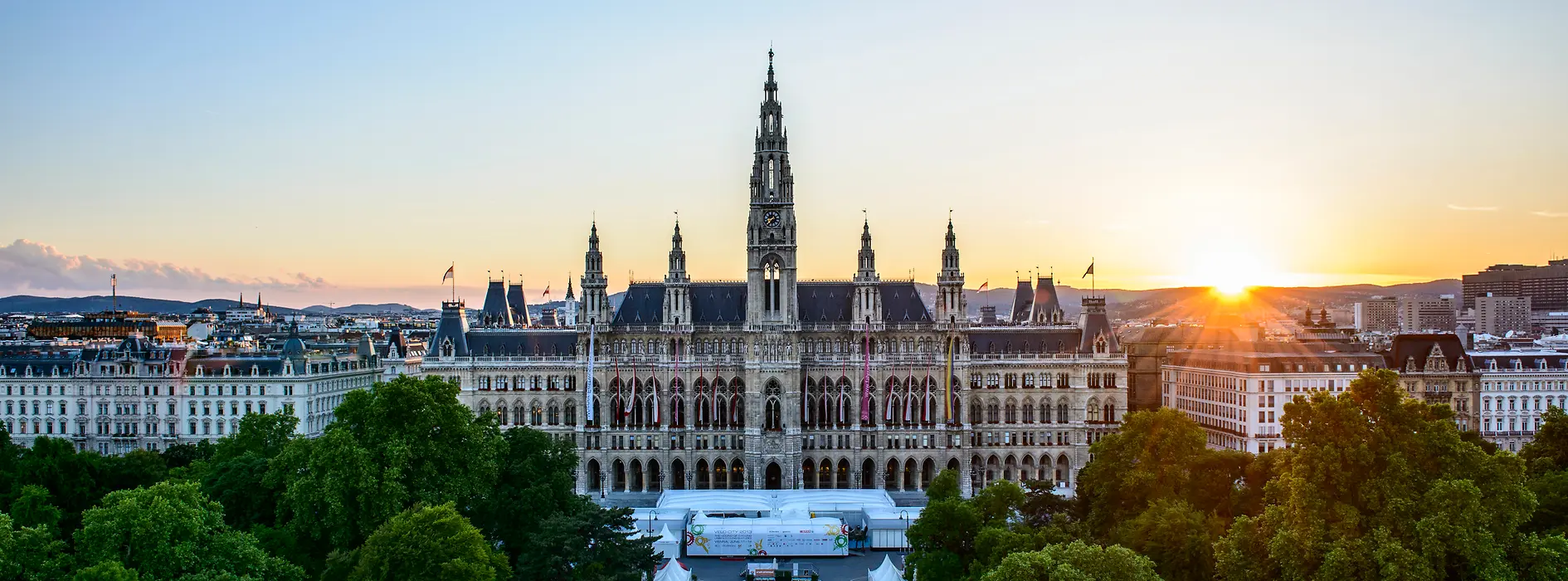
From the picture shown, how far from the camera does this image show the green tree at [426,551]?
63.2 meters

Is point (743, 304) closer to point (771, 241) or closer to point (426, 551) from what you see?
point (771, 241)

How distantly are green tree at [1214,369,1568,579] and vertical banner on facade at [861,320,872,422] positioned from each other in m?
66.3

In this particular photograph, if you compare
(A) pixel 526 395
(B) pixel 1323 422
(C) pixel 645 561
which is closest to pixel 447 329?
(A) pixel 526 395

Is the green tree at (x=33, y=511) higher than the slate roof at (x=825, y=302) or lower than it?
lower

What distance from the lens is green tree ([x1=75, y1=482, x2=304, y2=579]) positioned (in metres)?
60.8

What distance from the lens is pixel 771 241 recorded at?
128750 mm

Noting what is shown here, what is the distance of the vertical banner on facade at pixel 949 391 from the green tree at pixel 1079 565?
72442mm

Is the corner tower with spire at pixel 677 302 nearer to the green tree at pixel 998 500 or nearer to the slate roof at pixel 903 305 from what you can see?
the slate roof at pixel 903 305

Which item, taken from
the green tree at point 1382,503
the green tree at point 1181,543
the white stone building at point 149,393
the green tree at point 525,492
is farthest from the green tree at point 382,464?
the white stone building at point 149,393

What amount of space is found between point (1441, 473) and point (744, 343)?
259ft

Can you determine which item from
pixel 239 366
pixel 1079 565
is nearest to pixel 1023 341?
pixel 1079 565

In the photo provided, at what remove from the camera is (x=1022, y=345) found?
436 ft

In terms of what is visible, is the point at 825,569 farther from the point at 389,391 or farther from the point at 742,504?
the point at 389,391

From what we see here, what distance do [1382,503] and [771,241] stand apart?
7786cm
